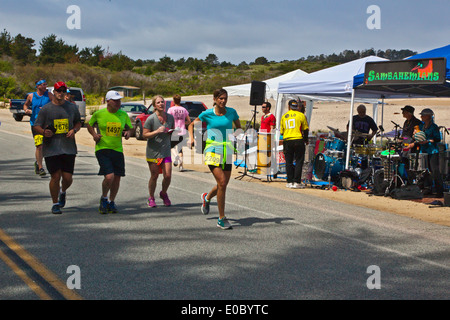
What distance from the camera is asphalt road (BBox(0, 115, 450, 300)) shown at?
521 cm

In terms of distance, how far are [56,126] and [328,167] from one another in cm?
752

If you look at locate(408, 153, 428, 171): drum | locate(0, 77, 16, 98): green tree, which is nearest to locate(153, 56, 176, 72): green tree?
locate(0, 77, 16, 98): green tree

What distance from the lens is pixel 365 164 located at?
14.4 metres

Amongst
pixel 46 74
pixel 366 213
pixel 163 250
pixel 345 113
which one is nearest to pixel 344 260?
pixel 163 250

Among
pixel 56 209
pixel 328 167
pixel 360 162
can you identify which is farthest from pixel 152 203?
pixel 360 162

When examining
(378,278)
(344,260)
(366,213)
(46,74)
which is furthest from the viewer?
(46,74)

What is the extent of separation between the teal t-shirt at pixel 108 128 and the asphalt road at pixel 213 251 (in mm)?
1078

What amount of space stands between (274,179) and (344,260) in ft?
28.8

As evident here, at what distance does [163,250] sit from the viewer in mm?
6621

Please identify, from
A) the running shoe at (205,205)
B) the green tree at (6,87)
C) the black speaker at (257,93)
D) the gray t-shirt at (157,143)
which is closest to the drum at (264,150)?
the black speaker at (257,93)

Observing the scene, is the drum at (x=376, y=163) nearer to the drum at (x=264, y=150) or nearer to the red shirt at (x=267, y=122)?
the drum at (x=264, y=150)

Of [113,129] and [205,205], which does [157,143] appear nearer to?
[113,129]
